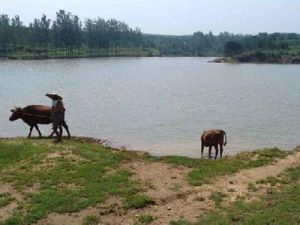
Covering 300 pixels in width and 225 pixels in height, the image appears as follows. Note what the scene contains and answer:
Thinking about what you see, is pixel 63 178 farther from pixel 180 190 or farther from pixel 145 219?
pixel 145 219

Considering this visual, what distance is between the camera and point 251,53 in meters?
182

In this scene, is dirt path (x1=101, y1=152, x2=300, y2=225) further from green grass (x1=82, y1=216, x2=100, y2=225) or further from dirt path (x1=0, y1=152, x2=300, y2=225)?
green grass (x1=82, y1=216, x2=100, y2=225)

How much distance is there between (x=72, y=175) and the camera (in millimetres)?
14625

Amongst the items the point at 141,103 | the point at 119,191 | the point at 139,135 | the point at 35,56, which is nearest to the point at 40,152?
the point at 119,191

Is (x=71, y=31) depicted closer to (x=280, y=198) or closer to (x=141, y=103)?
(x=141, y=103)

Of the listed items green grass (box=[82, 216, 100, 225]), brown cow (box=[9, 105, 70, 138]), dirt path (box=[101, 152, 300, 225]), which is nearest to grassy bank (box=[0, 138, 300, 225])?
dirt path (box=[101, 152, 300, 225])

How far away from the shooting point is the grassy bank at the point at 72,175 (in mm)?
12312

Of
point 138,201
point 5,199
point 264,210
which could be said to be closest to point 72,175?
point 5,199

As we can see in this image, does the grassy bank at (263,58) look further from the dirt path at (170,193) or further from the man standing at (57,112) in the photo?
the dirt path at (170,193)

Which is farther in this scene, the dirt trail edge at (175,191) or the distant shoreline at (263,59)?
the distant shoreline at (263,59)

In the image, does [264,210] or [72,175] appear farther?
[72,175]

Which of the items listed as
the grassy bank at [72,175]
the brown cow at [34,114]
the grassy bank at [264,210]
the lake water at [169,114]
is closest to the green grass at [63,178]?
the grassy bank at [72,175]

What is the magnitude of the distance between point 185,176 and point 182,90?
52288mm

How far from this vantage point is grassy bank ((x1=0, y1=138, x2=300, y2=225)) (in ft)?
40.4
